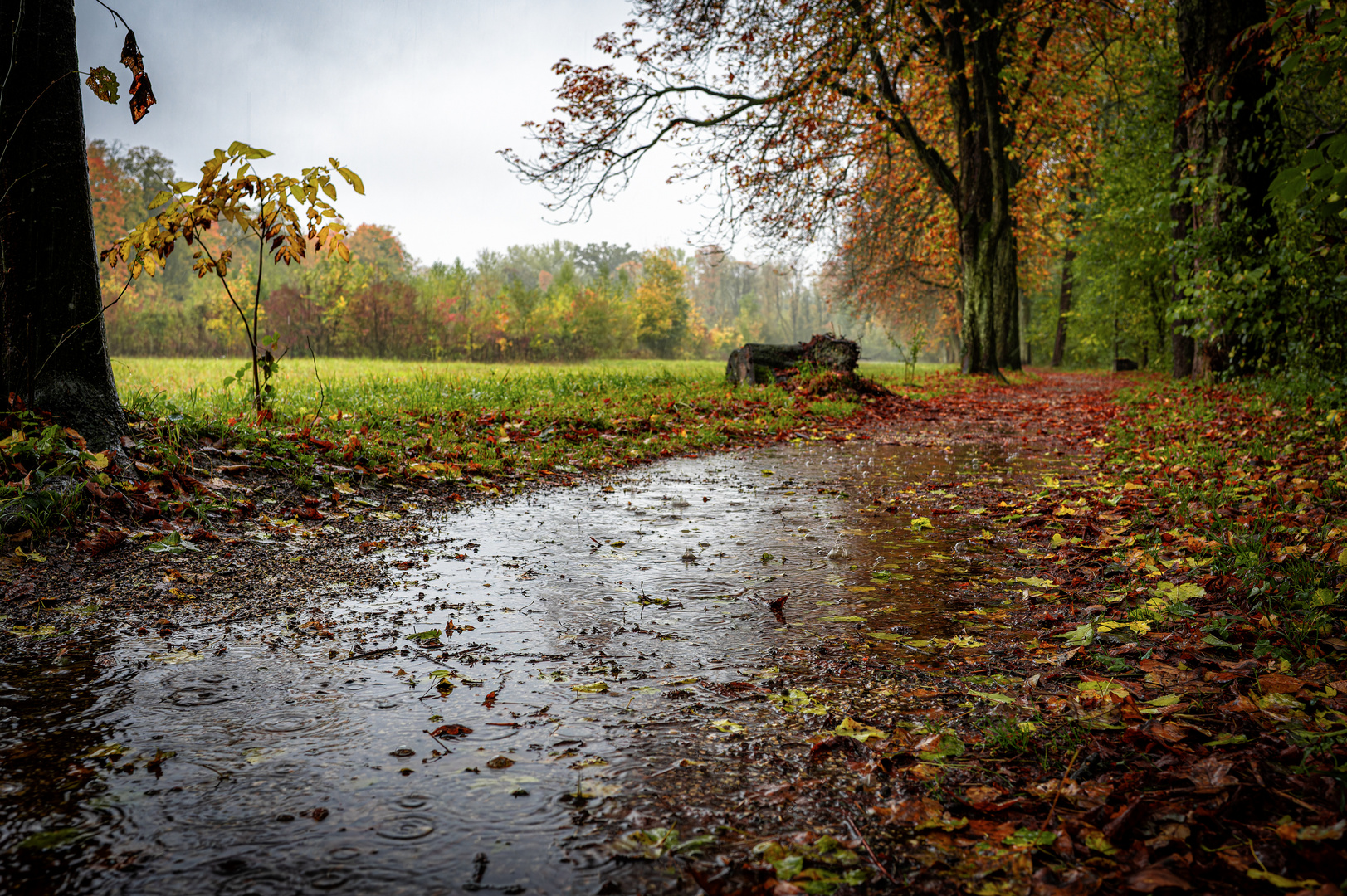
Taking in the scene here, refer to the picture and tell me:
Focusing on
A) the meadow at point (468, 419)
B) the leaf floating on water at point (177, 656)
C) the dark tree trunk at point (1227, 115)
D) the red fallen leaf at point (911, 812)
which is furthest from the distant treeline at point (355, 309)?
the red fallen leaf at point (911, 812)

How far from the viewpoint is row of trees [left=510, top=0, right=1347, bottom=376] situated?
8406 mm

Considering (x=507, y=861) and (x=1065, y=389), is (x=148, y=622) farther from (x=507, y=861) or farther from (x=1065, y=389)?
(x=1065, y=389)

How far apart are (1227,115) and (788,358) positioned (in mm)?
7051

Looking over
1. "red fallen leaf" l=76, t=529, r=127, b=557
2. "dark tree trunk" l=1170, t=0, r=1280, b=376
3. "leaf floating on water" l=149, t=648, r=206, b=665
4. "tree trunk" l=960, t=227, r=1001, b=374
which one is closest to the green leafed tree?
"tree trunk" l=960, t=227, r=1001, b=374

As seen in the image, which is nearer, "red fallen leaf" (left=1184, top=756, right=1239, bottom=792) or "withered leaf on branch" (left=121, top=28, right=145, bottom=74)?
"red fallen leaf" (left=1184, top=756, right=1239, bottom=792)

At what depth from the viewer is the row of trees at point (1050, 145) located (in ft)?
27.6

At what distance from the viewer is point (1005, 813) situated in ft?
5.84

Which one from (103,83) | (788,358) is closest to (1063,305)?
(788,358)

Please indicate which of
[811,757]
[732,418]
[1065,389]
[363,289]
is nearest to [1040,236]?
[1065,389]

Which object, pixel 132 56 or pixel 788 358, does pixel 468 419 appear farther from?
pixel 788 358

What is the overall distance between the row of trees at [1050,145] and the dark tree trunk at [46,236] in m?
9.35

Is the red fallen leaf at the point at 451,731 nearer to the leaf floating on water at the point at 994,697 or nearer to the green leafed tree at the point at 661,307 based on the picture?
the leaf floating on water at the point at 994,697

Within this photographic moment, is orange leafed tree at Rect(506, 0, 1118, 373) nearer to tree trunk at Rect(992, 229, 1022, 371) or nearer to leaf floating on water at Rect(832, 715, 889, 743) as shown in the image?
tree trunk at Rect(992, 229, 1022, 371)

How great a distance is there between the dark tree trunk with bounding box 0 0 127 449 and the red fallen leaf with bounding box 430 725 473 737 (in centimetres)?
349
